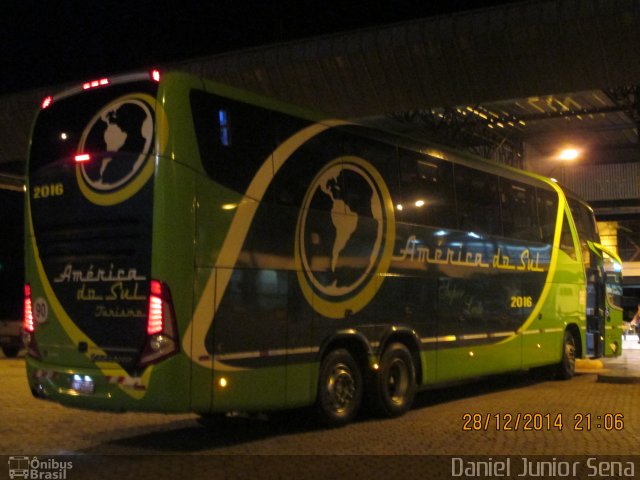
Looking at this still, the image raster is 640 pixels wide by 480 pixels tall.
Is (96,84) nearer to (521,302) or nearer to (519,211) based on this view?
(519,211)

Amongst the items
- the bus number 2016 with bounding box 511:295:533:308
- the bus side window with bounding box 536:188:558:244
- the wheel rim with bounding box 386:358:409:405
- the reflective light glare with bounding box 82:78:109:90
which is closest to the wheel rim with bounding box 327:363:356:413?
the wheel rim with bounding box 386:358:409:405

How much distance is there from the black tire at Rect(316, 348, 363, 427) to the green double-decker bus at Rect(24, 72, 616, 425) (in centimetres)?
3

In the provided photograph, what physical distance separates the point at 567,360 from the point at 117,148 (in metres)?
11.4

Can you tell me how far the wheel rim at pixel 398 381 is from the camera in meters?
10.8

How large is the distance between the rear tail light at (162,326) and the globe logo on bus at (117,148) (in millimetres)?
1092

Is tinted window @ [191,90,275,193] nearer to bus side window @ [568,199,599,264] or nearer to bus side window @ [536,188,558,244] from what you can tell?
bus side window @ [536,188,558,244]

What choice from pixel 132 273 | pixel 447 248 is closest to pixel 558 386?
pixel 447 248

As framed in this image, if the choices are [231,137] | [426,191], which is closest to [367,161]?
[426,191]

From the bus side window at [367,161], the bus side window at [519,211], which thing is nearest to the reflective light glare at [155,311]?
the bus side window at [367,161]

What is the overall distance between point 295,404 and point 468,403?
4.40 m

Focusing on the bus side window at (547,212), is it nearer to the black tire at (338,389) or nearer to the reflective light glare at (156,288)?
the black tire at (338,389)

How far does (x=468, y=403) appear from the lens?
492 inches

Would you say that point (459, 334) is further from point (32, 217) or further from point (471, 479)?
point (32, 217)

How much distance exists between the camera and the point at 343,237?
1001 cm
